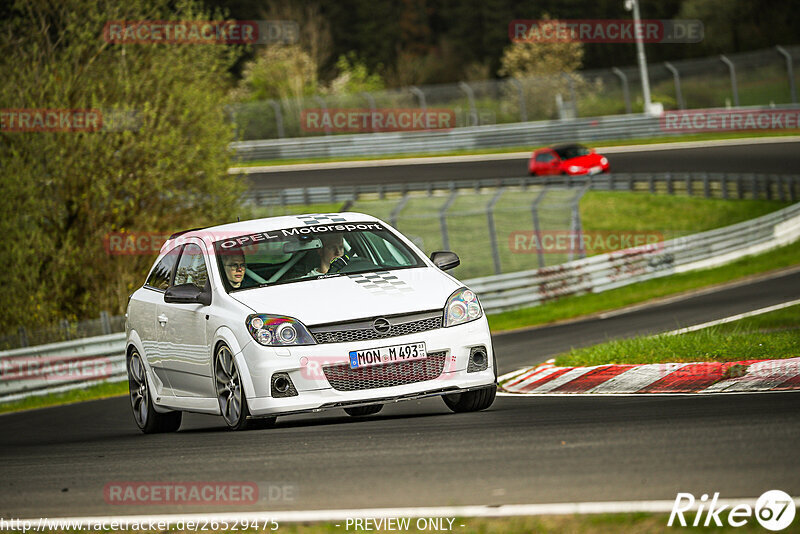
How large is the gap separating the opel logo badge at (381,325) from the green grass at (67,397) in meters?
11.0

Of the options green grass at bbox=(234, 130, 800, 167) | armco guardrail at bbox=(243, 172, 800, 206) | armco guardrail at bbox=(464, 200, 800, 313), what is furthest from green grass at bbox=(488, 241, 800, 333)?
green grass at bbox=(234, 130, 800, 167)

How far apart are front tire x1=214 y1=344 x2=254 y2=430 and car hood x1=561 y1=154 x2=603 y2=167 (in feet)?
115

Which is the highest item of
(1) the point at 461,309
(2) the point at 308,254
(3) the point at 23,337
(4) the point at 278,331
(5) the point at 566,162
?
(2) the point at 308,254

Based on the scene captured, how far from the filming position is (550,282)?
26.4 meters

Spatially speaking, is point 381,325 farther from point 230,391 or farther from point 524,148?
point 524,148

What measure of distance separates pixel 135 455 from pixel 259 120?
162 feet

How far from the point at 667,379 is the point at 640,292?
16.7m

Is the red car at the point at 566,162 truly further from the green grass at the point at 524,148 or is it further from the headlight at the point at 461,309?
the headlight at the point at 461,309

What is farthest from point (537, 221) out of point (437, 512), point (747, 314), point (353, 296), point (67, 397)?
point (437, 512)

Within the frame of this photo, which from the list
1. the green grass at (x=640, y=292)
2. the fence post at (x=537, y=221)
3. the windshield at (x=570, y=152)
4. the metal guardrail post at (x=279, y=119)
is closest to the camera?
the green grass at (x=640, y=292)

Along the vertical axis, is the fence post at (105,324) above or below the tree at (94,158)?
below

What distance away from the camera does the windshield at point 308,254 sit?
9.28 m

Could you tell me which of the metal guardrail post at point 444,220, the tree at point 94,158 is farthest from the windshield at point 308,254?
the tree at point 94,158

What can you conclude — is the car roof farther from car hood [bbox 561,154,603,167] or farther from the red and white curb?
car hood [bbox 561,154,603,167]
